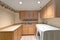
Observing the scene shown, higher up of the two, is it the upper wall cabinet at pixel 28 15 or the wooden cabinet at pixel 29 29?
the upper wall cabinet at pixel 28 15

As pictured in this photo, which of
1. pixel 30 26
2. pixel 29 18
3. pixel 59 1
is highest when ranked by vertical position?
pixel 59 1

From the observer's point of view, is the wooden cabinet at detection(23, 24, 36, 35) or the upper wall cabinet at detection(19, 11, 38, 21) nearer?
the wooden cabinet at detection(23, 24, 36, 35)

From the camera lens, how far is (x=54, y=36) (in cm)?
255

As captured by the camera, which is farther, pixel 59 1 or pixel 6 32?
pixel 6 32

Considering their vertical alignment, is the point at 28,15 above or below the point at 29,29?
above

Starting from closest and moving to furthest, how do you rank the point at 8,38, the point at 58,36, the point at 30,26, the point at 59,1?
the point at 59,1 < the point at 58,36 < the point at 8,38 < the point at 30,26

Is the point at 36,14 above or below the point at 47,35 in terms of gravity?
above

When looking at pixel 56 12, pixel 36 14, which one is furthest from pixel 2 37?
pixel 36 14

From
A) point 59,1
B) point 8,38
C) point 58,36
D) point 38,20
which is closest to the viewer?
point 59,1

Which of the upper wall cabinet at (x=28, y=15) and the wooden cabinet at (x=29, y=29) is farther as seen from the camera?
the upper wall cabinet at (x=28, y=15)

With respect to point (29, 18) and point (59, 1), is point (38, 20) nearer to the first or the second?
point (29, 18)

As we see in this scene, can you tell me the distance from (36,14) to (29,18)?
678mm

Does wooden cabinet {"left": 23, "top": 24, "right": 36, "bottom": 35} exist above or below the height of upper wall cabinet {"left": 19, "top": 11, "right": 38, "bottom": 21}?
below

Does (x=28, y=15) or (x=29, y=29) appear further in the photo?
(x=28, y=15)
